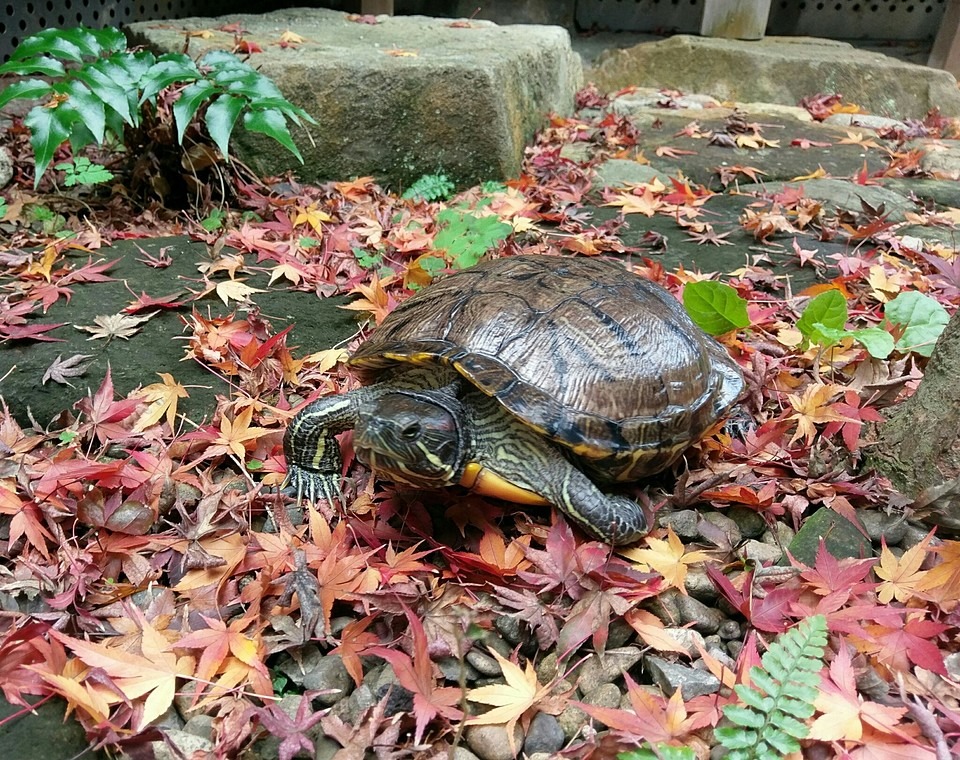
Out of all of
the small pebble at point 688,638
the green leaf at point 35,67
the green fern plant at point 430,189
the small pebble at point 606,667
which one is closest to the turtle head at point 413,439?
the small pebble at point 606,667

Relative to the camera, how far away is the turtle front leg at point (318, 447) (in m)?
2.28

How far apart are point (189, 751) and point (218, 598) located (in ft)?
1.45

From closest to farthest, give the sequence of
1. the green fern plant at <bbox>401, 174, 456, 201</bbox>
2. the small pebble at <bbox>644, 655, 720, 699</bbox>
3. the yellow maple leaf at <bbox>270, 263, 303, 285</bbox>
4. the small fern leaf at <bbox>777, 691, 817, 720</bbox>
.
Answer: the small fern leaf at <bbox>777, 691, 817, 720</bbox>
the small pebble at <bbox>644, 655, 720, 699</bbox>
the yellow maple leaf at <bbox>270, 263, 303, 285</bbox>
the green fern plant at <bbox>401, 174, 456, 201</bbox>

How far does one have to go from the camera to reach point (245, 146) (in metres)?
4.68

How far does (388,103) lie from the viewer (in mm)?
4949

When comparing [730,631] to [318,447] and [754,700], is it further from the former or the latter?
[318,447]

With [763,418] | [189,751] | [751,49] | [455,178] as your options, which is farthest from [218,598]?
[751,49]

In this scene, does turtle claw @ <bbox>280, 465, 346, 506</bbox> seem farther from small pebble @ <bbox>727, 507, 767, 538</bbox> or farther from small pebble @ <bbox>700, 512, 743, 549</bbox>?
small pebble @ <bbox>727, 507, 767, 538</bbox>

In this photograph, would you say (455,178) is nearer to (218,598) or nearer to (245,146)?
(245,146)

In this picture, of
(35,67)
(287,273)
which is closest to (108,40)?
(35,67)

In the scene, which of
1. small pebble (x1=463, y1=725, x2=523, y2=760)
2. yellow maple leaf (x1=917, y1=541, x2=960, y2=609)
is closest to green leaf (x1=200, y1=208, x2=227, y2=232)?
small pebble (x1=463, y1=725, x2=523, y2=760)

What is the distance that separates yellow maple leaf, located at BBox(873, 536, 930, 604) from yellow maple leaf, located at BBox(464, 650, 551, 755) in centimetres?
106

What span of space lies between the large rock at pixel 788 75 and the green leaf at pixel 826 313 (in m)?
7.13

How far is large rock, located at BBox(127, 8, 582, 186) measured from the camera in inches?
189
